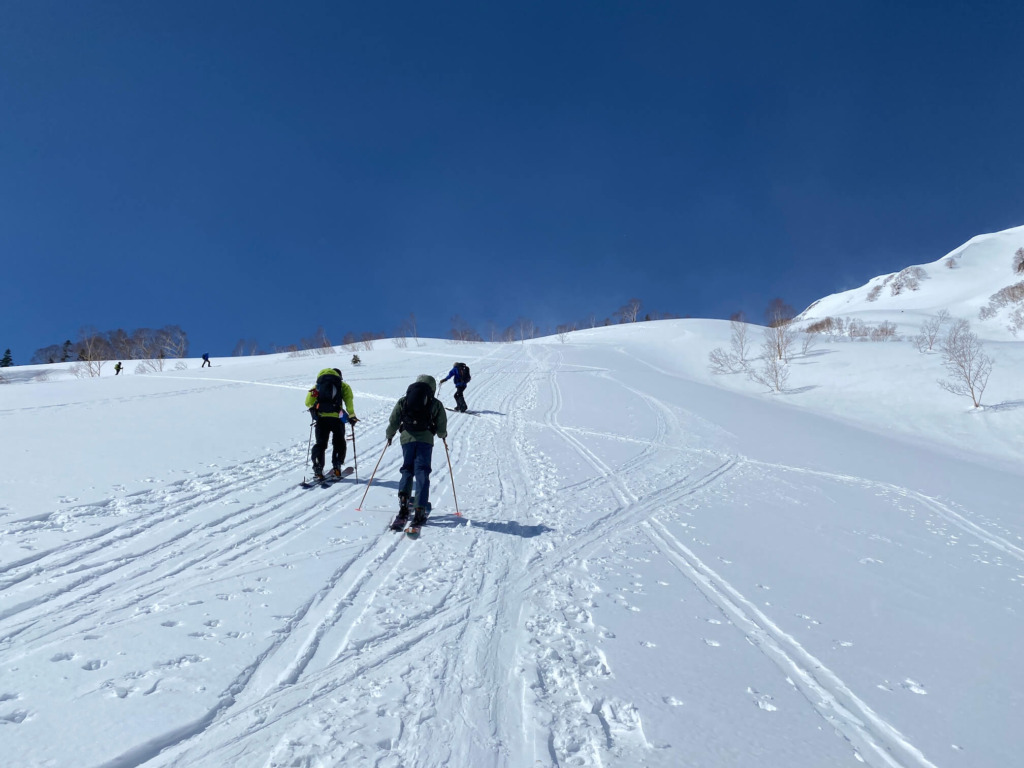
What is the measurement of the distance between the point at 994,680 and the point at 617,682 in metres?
3.09

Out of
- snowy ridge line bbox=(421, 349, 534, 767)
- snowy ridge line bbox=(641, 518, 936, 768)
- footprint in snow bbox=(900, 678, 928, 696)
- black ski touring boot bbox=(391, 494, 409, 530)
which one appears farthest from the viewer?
black ski touring boot bbox=(391, 494, 409, 530)

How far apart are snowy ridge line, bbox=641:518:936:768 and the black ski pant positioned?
5582 mm

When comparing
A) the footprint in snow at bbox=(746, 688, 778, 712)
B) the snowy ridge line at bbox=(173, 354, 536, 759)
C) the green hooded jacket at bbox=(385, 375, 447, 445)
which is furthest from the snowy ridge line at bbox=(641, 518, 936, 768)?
the green hooded jacket at bbox=(385, 375, 447, 445)

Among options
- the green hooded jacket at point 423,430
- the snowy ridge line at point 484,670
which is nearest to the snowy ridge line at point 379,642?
the snowy ridge line at point 484,670

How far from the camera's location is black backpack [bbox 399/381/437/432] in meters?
5.66

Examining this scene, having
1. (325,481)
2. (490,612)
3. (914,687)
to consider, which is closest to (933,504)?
(914,687)

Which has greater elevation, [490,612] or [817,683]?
[490,612]

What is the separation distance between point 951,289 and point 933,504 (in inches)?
4790

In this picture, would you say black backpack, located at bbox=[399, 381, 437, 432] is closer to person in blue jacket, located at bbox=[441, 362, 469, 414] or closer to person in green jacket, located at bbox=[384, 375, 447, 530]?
person in green jacket, located at bbox=[384, 375, 447, 530]

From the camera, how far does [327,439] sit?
7336mm

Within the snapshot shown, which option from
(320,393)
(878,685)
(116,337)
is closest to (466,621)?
(878,685)

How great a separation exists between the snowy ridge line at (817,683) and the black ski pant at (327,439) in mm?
5582

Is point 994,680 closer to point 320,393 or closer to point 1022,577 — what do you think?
point 1022,577

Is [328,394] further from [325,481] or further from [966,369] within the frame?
[966,369]
